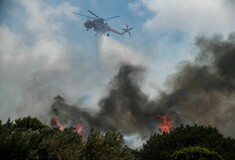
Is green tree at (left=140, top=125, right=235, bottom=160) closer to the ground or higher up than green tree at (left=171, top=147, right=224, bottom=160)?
higher up

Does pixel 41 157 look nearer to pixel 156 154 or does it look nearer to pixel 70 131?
pixel 70 131

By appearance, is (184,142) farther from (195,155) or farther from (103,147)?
(103,147)

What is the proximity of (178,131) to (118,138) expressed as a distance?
52659mm

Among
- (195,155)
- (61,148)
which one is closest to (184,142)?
(195,155)

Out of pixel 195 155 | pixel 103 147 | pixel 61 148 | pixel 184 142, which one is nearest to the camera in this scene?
pixel 103 147

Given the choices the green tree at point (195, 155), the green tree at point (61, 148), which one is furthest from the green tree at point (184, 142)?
the green tree at point (61, 148)

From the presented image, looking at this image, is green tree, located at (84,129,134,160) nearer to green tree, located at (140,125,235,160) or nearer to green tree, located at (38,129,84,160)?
green tree, located at (38,129,84,160)

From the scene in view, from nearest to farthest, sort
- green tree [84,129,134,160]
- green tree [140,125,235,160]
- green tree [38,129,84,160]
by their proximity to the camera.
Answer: green tree [84,129,134,160]
green tree [38,129,84,160]
green tree [140,125,235,160]

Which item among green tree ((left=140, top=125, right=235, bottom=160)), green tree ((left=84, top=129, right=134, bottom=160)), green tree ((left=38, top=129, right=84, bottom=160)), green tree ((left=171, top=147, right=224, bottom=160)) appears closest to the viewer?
green tree ((left=84, top=129, right=134, bottom=160))

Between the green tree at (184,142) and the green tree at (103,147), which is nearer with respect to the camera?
the green tree at (103,147)

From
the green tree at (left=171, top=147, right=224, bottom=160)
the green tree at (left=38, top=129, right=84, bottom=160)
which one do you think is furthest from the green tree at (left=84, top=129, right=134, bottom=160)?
the green tree at (left=171, top=147, right=224, bottom=160)

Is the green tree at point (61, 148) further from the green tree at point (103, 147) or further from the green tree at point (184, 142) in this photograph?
the green tree at point (184, 142)

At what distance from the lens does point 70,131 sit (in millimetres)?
55719

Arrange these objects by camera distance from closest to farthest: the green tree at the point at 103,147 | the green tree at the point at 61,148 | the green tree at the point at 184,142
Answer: the green tree at the point at 103,147
the green tree at the point at 61,148
the green tree at the point at 184,142
